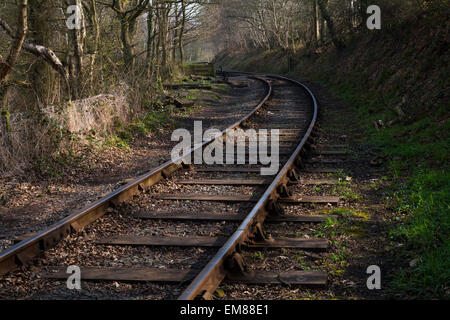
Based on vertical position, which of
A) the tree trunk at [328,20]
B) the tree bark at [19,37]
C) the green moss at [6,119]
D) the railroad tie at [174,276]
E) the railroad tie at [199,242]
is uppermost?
the tree trunk at [328,20]

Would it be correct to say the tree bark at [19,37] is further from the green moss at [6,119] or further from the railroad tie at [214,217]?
the railroad tie at [214,217]

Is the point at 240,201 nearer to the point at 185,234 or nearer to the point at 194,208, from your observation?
the point at 194,208

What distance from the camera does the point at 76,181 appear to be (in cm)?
729

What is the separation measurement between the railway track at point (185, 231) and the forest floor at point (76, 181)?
515 millimetres

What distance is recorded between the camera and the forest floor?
5.45 m

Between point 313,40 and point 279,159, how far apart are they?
3021cm

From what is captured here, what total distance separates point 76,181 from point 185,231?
318cm

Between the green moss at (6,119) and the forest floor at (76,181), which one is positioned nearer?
the forest floor at (76,181)

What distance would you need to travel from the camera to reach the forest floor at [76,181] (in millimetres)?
5453

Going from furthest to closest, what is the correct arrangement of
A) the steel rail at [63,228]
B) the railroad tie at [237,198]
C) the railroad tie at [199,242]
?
the railroad tie at [237,198] → the railroad tie at [199,242] → the steel rail at [63,228]

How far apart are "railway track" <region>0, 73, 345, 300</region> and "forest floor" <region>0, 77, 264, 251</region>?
515 mm

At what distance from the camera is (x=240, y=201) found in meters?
5.80

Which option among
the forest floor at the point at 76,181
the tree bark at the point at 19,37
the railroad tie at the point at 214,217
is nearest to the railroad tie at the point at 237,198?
the railroad tie at the point at 214,217
